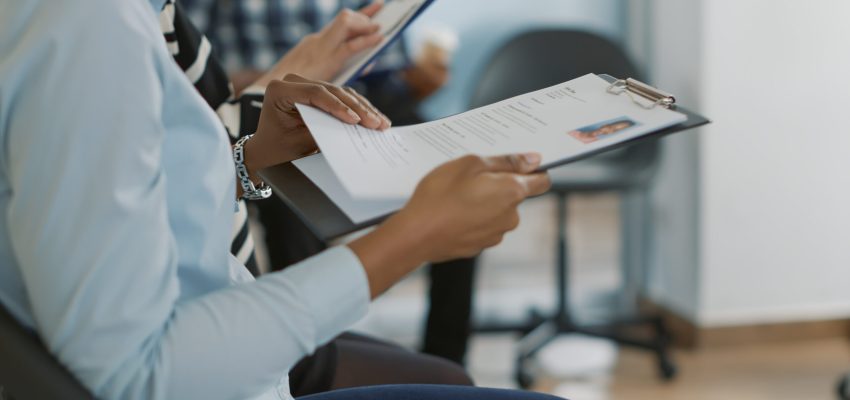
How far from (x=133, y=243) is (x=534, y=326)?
2104mm

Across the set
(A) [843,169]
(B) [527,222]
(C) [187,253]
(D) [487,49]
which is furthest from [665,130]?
(B) [527,222]

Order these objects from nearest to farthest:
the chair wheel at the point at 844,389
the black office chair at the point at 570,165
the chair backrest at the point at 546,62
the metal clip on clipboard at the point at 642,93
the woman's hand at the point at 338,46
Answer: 1. the metal clip on clipboard at the point at 642,93
2. the woman's hand at the point at 338,46
3. the chair wheel at the point at 844,389
4. the black office chair at the point at 570,165
5. the chair backrest at the point at 546,62

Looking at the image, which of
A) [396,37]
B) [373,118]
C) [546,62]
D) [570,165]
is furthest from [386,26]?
[546,62]

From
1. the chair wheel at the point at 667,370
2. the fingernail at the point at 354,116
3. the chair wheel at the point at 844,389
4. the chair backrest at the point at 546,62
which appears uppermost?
the fingernail at the point at 354,116

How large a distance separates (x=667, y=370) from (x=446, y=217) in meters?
1.84

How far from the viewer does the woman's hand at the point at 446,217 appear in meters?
0.70

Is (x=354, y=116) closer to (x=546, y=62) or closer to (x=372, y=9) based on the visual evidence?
(x=372, y=9)

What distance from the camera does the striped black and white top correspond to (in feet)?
3.90

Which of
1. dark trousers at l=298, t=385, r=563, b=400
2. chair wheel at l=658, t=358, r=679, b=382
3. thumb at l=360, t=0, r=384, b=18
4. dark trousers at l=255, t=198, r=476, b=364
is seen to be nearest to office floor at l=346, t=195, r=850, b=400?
chair wheel at l=658, t=358, r=679, b=382

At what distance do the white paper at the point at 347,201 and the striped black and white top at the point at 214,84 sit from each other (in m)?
0.33

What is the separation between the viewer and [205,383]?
2.13ft

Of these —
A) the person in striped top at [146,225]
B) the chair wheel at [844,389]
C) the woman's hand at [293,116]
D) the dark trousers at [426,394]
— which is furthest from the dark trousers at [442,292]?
the person in striped top at [146,225]

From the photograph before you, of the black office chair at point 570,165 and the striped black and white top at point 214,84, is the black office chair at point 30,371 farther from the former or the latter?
the black office chair at point 570,165

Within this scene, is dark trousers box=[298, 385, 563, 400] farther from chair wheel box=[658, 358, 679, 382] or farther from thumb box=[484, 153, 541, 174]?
chair wheel box=[658, 358, 679, 382]
